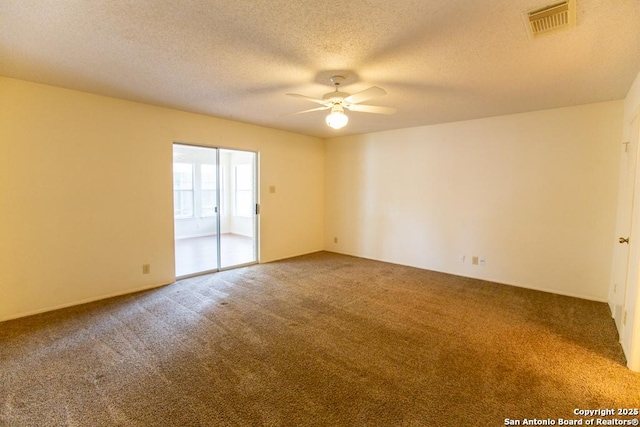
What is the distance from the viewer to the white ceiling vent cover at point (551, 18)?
1811mm

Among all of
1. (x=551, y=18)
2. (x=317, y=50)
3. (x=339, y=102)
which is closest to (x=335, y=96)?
(x=339, y=102)

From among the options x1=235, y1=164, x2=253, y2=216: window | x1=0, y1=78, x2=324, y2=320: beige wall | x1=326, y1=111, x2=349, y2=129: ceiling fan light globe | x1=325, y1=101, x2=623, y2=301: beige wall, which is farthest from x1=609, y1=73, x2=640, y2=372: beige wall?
x1=235, y1=164, x2=253, y2=216: window

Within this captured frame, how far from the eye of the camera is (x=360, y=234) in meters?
6.21

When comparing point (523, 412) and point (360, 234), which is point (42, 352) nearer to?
point (523, 412)

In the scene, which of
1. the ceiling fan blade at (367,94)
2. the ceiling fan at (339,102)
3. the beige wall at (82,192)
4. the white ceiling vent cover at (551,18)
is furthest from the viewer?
the beige wall at (82,192)

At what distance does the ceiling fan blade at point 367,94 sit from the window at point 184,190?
570cm

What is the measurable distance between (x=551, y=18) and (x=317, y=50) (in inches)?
62.4

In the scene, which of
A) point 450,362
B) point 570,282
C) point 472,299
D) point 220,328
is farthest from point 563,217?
point 220,328

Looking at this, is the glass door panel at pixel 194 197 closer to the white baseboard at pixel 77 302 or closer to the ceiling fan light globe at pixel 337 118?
the white baseboard at pixel 77 302

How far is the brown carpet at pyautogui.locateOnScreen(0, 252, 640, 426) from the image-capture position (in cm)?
191

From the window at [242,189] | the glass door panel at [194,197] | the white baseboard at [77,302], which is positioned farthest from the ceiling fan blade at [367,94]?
the window at [242,189]

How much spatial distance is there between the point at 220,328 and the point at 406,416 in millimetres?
1920

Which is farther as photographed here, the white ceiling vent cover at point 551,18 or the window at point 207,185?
the window at point 207,185

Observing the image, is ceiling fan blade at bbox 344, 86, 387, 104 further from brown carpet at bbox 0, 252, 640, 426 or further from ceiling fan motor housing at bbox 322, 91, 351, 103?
brown carpet at bbox 0, 252, 640, 426
